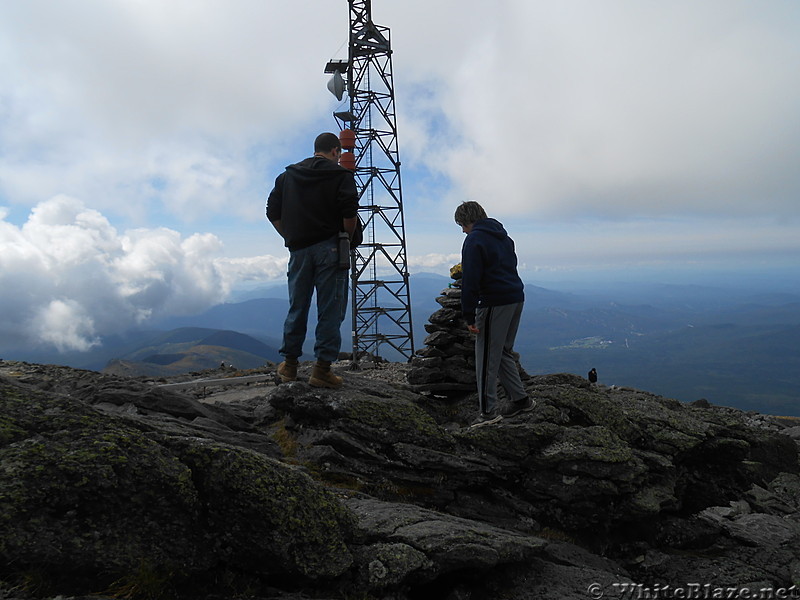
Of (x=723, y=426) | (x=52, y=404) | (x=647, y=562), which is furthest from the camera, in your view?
(x=723, y=426)

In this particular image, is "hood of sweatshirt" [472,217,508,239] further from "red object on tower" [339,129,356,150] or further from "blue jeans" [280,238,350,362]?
"red object on tower" [339,129,356,150]

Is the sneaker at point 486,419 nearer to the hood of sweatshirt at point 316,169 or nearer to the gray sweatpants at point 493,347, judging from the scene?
the gray sweatpants at point 493,347

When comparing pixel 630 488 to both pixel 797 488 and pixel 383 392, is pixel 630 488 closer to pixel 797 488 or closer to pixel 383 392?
pixel 383 392

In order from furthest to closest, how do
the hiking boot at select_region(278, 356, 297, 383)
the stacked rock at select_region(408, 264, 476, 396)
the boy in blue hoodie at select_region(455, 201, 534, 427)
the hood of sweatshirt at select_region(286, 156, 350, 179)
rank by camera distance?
the stacked rock at select_region(408, 264, 476, 396) < the hiking boot at select_region(278, 356, 297, 383) < the boy in blue hoodie at select_region(455, 201, 534, 427) < the hood of sweatshirt at select_region(286, 156, 350, 179)

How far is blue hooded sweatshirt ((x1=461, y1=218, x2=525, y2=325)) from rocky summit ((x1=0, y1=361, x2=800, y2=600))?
2.42 metres

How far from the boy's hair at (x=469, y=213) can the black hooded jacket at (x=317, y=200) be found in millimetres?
2071

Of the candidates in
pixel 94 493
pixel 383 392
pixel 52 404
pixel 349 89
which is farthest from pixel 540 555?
pixel 349 89

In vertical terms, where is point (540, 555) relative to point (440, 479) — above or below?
below

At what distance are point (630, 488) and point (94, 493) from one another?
8.23 metres

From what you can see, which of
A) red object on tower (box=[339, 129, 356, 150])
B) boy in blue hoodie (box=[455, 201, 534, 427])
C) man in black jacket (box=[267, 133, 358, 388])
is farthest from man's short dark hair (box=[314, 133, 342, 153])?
red object on tower (box=[339, 129, 356, 150])

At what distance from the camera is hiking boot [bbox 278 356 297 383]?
340 inches

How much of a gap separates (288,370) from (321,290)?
200cm

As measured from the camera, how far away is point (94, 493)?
3.70 m

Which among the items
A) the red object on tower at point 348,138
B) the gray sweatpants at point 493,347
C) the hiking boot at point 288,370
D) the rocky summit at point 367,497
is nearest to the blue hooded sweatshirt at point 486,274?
the gray sweatpants at point 493,347
